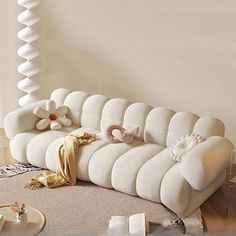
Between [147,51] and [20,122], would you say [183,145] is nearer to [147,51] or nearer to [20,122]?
[20,122]

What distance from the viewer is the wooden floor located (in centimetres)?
272

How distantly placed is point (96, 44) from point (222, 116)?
1392 mm

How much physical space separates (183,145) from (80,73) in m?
1.95

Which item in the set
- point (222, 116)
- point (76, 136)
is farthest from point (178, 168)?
point (222, 116)

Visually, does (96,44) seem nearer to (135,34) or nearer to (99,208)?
(135,34)

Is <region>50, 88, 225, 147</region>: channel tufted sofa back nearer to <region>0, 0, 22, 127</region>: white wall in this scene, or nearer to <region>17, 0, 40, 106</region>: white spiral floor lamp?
<region>17, 0, 40, 106</region>: white spiral floor lamp

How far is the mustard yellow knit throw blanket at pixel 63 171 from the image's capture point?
3.37m

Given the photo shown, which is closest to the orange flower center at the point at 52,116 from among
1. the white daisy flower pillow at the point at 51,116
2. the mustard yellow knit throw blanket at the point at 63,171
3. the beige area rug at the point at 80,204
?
the white daisy flower pillow at the point at 51,116

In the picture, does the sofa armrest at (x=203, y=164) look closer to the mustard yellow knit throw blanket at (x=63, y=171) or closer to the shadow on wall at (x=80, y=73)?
the mustard yellow knit throw blanket at (x=63, y=171)

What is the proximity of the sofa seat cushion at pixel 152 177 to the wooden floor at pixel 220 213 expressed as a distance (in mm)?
330

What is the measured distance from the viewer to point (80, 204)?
3137 millimetres

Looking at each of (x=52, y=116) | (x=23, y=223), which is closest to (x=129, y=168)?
(x=23, y=223)

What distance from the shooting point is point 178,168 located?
303 cm

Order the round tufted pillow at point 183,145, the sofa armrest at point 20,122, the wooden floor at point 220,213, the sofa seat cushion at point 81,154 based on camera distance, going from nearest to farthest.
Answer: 1. the wooden floor at point 220,213
2. the round tufted pillow at point 183,145
3. the sofa seat cushion at point 81,154
4. the sofa armrest at point 20,122
